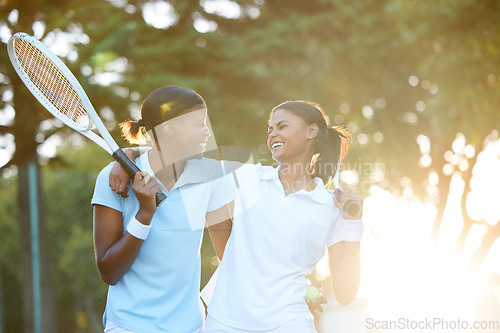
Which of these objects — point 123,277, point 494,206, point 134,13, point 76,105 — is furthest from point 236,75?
point 123,277

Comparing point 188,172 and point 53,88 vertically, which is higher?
point 53,88

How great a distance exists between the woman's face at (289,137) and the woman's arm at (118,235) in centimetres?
65

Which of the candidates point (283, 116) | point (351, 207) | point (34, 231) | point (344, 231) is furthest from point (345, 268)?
point (34, 231)

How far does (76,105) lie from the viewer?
320cm

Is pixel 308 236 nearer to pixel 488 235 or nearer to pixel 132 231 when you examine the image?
pixel 132 231

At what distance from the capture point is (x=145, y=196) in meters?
2.44

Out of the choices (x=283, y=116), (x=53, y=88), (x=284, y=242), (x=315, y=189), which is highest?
(x=53, y=88)

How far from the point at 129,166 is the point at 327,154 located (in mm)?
1032

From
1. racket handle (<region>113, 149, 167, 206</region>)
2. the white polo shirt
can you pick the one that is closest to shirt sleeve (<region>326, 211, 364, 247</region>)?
the white polo shirt

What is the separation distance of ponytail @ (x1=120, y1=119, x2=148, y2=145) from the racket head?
0.91 ft

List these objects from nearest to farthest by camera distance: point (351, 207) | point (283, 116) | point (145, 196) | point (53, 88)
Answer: point (145, 196) < point (351, 207) < point (283, 116) < point (53, 88)

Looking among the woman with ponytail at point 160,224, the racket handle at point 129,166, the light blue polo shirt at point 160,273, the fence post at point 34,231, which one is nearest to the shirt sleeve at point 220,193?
the woman with ponytail at point 160,224

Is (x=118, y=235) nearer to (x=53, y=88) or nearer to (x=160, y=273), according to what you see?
(x=160, y=273)

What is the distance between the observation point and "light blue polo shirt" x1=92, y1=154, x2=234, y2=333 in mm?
2578
